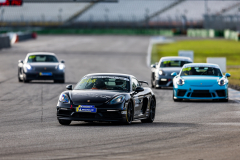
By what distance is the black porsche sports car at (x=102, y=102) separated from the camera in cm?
1040

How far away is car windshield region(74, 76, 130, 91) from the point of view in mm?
11242

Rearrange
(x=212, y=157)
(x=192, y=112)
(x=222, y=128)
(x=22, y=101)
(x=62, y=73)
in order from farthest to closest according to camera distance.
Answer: (x=62, y=73) < (x=22, y=101) < (x=192, y=112) < (x=222, y=128) < (x=212, y=157)

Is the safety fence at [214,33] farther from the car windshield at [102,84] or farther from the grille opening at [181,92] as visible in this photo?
the car windshield at [102,84]

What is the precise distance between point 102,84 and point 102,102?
3.03 ft

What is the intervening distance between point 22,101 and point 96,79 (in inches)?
213

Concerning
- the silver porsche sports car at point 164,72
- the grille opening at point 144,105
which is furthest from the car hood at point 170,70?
the grille opening at point 144,105

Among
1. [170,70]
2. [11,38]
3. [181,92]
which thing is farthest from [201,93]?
[11,38]

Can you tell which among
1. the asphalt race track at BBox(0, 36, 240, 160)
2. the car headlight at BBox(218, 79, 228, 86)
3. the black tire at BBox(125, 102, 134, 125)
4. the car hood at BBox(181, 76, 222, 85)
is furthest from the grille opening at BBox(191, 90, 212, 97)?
the black tire at BBox(125, 102, 134, 125)

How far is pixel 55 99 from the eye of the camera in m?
17.0

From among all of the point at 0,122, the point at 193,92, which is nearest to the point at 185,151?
the point at 0,122

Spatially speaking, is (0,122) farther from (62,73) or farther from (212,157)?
(62,73)

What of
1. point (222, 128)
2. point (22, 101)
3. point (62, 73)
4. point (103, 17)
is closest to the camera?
point (222, 128)

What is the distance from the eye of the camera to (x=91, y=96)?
34.7ft

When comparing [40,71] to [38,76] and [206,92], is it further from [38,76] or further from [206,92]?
[206,92]
